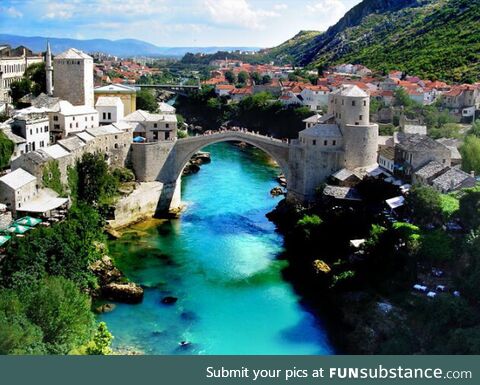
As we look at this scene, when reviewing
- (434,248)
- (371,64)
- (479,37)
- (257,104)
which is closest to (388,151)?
(434,248)

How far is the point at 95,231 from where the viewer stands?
22422 mm

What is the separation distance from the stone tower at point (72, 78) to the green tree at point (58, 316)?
643 inches

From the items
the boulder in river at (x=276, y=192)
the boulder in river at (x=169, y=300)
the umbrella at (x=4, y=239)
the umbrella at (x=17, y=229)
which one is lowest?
the boulder in river at (x=169, y=300)

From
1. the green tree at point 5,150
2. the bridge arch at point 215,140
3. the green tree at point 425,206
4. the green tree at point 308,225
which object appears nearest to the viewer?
the green tree at point 425,206

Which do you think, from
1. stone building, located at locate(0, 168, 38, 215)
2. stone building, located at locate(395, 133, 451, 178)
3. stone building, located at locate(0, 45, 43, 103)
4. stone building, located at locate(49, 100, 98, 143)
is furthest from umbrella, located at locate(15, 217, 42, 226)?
stone building, located at locate(0, 45, 43, 103)

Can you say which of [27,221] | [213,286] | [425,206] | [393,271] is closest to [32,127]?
[27,221]

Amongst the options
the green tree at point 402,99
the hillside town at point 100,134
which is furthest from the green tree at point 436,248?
the green tree at point 402,99

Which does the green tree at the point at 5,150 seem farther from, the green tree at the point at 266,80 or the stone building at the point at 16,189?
the green tree at the point at 266,80

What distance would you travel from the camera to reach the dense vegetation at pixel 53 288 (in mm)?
14922

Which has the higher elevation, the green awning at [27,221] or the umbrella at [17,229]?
the green awning at [27,221]

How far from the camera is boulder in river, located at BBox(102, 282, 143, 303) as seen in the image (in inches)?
773

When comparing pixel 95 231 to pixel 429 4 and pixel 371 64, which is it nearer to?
pixel 371 64

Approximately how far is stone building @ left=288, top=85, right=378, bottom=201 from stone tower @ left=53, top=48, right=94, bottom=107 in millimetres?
10871

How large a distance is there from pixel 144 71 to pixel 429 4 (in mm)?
38607
